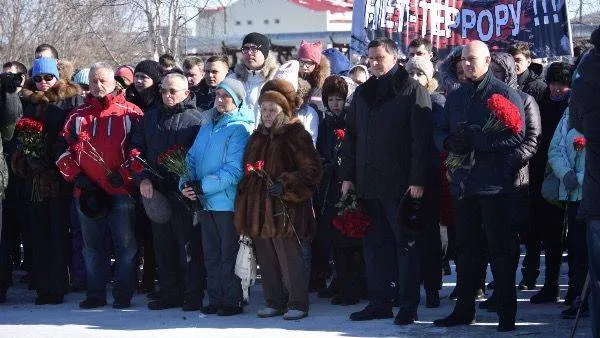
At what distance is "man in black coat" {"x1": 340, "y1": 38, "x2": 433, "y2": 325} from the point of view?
844 cm

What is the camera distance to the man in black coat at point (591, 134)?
21.6 ft

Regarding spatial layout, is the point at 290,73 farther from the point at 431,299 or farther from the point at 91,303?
the point at 91,303

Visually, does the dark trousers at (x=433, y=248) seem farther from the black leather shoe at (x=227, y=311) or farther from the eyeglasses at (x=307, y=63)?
the eyeglasses at (x=307, y=63)

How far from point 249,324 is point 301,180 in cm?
120

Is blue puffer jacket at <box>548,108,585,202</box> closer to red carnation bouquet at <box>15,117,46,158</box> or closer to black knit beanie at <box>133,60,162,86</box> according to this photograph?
black knit beanie at <box>133,60,162,86</box>

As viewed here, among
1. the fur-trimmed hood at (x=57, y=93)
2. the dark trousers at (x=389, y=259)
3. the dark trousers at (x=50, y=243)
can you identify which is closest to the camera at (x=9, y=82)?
the fur-trimmed hood at (x=57, y=93)

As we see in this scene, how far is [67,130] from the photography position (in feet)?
31.5

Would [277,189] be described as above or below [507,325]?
above

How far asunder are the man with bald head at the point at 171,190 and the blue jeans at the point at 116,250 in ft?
0.79

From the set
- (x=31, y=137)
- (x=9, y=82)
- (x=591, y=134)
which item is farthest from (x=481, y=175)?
(x=9, y=82)

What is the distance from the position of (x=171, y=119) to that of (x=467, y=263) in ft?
9.16

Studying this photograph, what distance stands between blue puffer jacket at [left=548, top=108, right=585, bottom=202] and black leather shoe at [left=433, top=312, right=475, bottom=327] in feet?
4.23

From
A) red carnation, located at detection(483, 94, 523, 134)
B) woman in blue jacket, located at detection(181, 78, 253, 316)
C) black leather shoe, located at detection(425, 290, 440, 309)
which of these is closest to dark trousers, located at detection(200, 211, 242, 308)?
woman in blue jacket, located at detection(181, 78, 253, 316)

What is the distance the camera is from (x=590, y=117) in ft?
21.7
